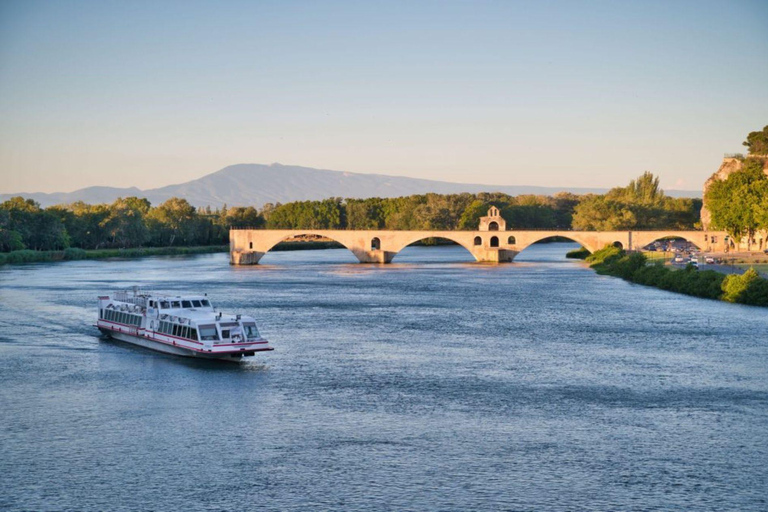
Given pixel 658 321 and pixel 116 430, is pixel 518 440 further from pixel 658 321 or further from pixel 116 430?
pixel 658 321

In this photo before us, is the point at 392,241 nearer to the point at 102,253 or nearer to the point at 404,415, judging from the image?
the point at 102,253

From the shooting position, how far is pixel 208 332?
45.7m

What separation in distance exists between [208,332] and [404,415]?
617 inches

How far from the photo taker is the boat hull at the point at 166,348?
147 feet

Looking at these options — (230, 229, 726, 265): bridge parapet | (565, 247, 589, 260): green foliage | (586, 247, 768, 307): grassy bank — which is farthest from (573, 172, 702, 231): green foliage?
(586, 247, 768, 307): grassy bank

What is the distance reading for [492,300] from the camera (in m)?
74.6

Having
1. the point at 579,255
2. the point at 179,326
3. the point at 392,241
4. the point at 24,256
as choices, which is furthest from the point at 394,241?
the point at 179,326

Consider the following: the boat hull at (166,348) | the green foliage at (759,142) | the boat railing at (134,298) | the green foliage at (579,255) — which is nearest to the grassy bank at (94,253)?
the green foliage at (579,255)

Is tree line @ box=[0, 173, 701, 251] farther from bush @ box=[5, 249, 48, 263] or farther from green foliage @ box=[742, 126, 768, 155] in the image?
green foliage @ box=[742, 126, 768, 155]

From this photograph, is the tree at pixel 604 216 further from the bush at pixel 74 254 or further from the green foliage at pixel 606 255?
the bush at pixel 74 254

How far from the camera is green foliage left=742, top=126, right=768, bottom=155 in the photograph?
14400 cm

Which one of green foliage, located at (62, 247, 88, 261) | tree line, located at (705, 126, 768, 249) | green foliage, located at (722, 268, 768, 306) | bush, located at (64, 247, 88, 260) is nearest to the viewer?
green foliage, located at (722, 268, 768, 306)

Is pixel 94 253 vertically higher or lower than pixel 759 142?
lower

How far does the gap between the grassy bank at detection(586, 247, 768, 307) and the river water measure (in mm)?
3895
